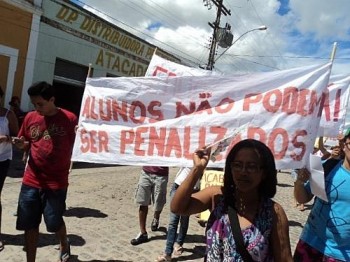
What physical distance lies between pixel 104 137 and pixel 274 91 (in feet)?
4.89

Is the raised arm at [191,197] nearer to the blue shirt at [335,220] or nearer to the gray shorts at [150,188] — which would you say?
the blue shirt at [335,220]

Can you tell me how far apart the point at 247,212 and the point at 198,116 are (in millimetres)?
1380

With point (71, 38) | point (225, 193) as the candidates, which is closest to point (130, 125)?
point (225, 193)

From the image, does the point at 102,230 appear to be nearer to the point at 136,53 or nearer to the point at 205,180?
the point at 205,180

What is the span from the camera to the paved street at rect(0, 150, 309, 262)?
5.07 m

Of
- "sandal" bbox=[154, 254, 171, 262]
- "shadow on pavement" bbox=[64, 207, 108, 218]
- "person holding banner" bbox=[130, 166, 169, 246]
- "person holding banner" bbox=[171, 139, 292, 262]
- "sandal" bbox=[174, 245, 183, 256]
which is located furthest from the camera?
"shadow on pavement" bbox=[64, 207, 108, 218]

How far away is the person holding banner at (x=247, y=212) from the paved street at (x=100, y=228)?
299 centimetres

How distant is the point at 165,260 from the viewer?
5.04m

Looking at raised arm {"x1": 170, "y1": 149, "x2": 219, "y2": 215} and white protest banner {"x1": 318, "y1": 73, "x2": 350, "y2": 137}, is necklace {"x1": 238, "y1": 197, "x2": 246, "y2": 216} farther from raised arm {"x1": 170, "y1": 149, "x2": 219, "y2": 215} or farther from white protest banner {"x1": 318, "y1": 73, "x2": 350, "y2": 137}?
white protest banner {"x1": 318, "y1": 73, "x2": 350, "y2": 137}

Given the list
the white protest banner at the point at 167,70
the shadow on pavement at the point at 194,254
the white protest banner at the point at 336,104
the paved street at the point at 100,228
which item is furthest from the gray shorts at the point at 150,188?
the white protest banner at the point at 336,104

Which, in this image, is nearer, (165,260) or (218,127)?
(218,127)

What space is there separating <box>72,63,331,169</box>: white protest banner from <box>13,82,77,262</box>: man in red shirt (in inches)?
13.0

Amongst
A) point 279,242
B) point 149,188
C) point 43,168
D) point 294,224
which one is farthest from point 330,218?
point 294,224

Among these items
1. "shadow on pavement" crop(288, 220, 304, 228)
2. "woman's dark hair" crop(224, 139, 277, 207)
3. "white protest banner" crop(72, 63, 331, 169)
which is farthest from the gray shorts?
"woman's dark hair" crop(224, 139, 277, 207)
